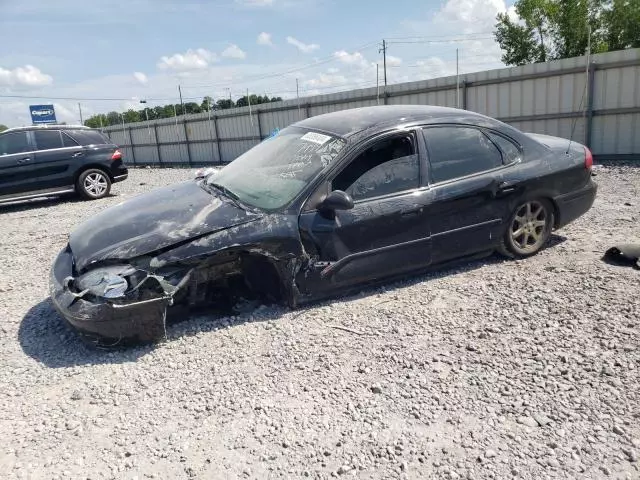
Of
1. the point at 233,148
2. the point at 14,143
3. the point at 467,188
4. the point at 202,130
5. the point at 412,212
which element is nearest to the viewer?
the point at 412,212

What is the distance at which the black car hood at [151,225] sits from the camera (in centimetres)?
355

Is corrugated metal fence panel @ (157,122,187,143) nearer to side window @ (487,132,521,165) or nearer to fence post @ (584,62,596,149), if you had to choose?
fence post @ (584,62,596,149)

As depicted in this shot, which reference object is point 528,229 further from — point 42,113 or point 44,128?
point 42,113

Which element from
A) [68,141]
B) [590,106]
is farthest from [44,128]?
[590,106]

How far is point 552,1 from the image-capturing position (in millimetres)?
36188

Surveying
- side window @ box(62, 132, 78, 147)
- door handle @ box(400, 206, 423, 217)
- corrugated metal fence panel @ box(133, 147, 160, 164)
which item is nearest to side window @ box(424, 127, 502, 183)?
door handle @ box(400, 206, 423, 217)

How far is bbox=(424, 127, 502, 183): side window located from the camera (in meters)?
4.36

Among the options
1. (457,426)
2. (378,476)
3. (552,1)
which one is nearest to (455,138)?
(457,426)

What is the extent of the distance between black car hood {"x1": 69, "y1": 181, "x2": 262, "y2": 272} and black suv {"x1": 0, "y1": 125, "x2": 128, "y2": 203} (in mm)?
7854

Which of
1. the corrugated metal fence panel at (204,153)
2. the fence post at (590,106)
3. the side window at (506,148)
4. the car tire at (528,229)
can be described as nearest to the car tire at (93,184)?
the side window at (506,148)

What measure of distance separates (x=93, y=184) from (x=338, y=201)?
966cm

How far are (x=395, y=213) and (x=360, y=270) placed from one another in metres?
0.55

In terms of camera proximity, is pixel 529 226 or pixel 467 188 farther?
pixel 529 226

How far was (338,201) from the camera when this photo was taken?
12.4 ft
